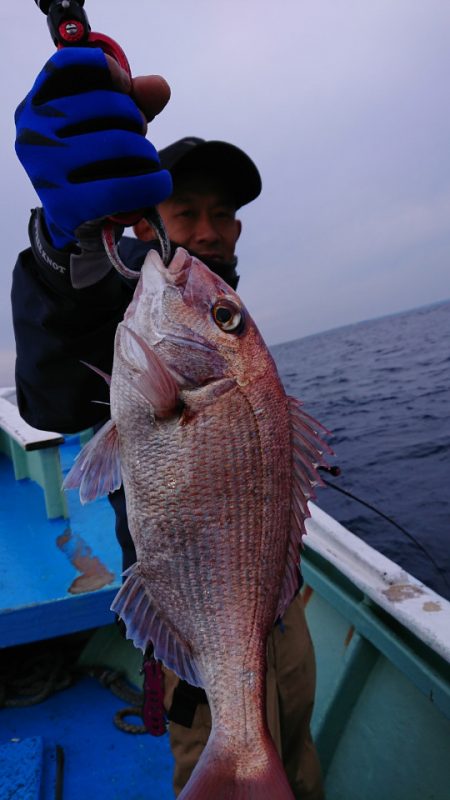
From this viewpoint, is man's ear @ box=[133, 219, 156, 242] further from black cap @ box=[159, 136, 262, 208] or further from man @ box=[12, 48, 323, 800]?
black cap @ box=[159, 136, 262, 208]

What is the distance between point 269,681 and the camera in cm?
202

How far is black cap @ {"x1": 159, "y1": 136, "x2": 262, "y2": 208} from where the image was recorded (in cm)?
226

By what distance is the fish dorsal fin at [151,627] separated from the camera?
1340mm

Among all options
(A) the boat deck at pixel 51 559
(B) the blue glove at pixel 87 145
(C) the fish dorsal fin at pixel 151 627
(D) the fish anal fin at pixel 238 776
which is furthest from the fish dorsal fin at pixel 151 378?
(A) the boat deck at pixel 51 559

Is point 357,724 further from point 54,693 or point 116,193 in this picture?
point 116,193

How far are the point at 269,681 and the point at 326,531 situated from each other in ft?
4.21

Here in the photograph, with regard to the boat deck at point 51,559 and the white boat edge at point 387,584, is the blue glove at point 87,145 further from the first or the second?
the boat deck at point 51,559

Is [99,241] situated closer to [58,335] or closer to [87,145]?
[87,145]

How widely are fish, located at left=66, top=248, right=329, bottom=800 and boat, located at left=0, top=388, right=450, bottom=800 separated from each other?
1.07m

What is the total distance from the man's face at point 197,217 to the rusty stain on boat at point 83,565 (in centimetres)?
182

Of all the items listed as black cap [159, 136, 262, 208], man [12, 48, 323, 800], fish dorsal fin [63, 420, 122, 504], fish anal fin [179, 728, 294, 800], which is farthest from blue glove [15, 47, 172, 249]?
fish anal fin [179, 728, 294, 800]

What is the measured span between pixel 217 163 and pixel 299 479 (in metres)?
1.59

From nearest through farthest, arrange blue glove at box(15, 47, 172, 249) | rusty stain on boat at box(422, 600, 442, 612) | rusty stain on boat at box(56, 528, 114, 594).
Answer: blue glove at box(15, 47, 172, 249)
rusty stain on boat at box(422, 600, 442, 612)
rusty stain on boat at box(56, 528, 114, 594)

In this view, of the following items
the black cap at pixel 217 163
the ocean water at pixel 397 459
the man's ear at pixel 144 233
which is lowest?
the ocean water at pixel 397 459
